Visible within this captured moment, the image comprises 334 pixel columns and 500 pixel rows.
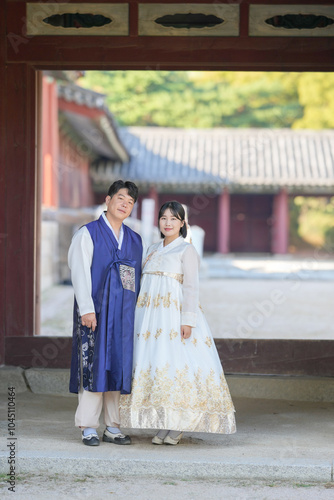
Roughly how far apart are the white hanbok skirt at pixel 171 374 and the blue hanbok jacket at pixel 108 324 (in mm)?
81

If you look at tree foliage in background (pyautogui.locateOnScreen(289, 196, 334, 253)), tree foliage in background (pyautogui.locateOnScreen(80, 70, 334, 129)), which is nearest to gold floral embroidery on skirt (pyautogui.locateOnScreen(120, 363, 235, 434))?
tree foliage in background (pyautogui.locateOnScreen(80, 70, 334, 129))

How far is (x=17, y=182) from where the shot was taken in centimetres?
590

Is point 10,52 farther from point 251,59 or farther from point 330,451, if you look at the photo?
point 330,451

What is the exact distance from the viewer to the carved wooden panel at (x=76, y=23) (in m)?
5.71

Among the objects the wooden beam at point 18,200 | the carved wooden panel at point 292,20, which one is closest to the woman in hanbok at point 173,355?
the wooden beam at point 18,200

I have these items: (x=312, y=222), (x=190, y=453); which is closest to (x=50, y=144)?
(x=190, y=453)

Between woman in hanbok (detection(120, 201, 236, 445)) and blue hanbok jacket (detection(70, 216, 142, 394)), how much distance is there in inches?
3.4

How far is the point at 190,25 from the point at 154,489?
368 cm

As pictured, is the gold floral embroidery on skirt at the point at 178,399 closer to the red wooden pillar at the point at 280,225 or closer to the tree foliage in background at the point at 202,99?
the red wooden pillar at the point at 280,225

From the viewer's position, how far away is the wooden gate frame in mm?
5719

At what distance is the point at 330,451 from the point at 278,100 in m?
31.3

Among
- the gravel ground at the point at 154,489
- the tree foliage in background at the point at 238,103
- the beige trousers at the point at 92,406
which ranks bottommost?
the gravel ground at the point at 154,489

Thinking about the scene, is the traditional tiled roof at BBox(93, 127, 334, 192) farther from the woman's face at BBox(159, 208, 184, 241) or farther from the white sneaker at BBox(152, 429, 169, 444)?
the white sneaker at BBox(152, 429, 169, 444)

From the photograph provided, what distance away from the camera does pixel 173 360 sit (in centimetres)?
410
